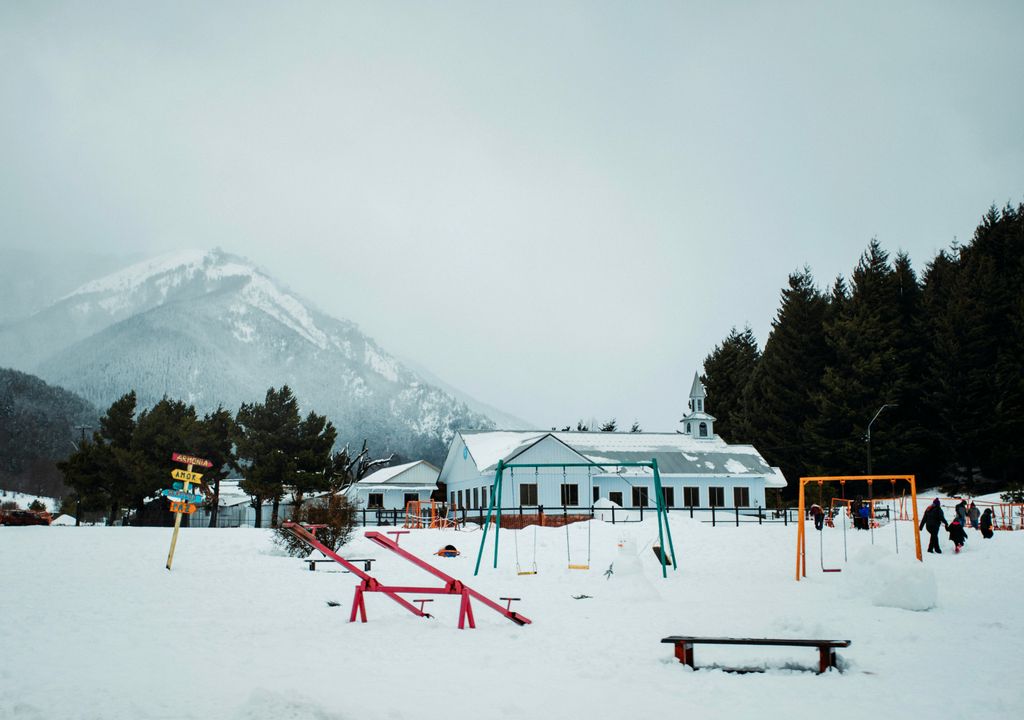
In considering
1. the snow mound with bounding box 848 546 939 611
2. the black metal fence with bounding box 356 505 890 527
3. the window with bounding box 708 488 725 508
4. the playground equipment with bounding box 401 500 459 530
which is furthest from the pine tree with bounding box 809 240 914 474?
the snow mound with bounding box 848 546 939 611

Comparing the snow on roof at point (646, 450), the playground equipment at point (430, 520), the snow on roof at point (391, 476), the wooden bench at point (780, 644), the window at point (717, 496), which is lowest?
the playground equipment at point (430, 520)

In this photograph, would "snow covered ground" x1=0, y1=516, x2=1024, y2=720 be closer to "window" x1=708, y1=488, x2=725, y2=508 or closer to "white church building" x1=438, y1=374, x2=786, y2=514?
"white church building" x1=438, y1=374, x2=786, y2=514

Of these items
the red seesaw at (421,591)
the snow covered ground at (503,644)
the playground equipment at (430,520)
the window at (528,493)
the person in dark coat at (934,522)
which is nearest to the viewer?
the snow covered ground at (503,644)

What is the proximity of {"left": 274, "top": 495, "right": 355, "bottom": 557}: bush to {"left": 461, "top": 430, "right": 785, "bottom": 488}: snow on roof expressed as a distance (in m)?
18.1

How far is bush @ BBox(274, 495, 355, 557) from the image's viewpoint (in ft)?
92.1

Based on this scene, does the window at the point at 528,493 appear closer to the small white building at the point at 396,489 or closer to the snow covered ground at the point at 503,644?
the small white building at the point at 396,489

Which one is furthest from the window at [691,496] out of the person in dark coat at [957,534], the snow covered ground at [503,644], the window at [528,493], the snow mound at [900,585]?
the snow mound at [900,585]

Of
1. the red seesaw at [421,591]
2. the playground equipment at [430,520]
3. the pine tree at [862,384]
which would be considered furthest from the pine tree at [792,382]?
the red seesaw at [421,591]

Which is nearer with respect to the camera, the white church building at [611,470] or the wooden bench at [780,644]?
the wooden bench at [780,644]

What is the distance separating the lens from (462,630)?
13.8 metres

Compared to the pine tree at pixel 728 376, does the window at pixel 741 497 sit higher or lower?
lower

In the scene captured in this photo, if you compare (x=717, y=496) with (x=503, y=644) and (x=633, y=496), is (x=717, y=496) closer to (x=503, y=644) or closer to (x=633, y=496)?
(x=633, y=496)

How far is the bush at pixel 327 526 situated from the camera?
2808cm

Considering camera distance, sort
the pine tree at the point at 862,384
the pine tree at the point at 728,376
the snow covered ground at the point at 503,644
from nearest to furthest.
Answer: the snow covered ground at the point at 503,644 → the pine tree at the point at 862,384 → the pine tree at the point at 728,376
